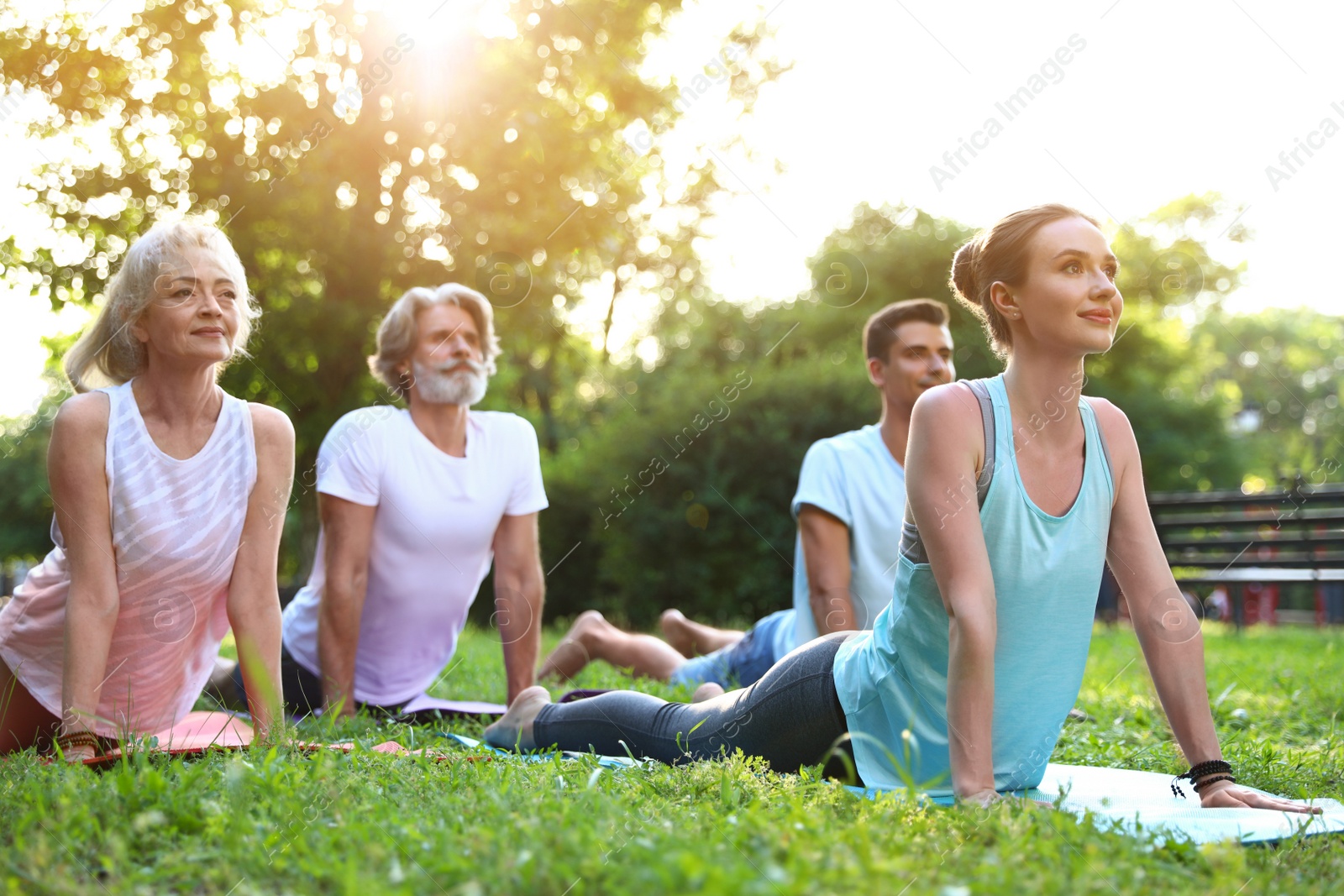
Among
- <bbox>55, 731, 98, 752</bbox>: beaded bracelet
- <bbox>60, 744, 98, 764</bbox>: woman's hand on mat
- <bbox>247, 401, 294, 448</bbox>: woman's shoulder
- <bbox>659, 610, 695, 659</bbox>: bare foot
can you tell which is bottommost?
<bbox>659, 610, 695, 659</bbox>: bare foot

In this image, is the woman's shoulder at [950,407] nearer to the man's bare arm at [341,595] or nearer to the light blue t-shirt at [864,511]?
the light blue t-shirt at [864,511]

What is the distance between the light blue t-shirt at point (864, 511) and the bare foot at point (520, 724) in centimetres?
148

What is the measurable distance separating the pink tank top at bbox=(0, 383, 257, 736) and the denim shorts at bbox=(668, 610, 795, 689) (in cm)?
254

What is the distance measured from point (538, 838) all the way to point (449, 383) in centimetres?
342

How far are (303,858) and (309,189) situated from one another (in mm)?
7514

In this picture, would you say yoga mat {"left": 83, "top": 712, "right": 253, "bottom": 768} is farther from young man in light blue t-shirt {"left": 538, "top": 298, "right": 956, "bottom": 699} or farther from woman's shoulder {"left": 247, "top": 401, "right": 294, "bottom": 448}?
young man in light blue t-shirt {"left": 538, "top": 298, "right": 956, "bottom": 699}

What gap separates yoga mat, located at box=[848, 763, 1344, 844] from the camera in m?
2.39

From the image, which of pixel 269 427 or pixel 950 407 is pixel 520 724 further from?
pixel 950 407

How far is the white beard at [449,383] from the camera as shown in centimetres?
512

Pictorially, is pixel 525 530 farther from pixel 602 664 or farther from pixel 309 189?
pixel 309 189

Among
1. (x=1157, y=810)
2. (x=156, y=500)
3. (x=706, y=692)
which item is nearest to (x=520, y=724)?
(x=706, y=692)

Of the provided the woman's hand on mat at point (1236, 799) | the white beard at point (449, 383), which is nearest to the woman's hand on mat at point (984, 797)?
the woman's hand on mat at point (1236, 799)

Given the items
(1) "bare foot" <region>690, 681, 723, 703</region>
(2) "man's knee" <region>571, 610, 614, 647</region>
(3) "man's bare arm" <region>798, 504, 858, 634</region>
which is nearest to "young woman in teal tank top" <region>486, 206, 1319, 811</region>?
(1) "bare foot" <region>690, 681, 723, 703</region>

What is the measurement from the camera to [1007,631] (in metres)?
2.79
